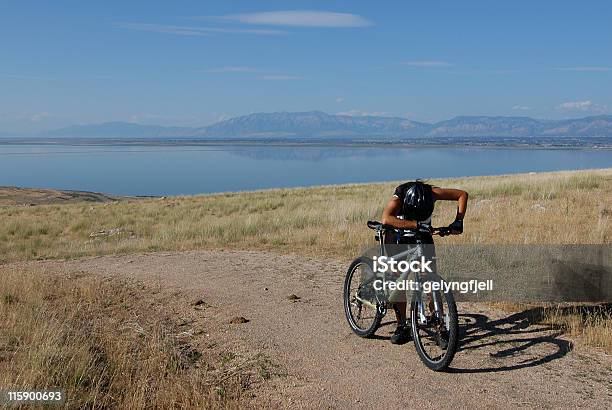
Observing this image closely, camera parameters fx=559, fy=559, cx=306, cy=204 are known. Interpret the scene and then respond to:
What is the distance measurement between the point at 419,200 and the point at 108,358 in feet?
10.4

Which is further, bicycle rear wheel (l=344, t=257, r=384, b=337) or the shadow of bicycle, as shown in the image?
bicycle rear wheel (l=344, t=257, r=384, b=337)

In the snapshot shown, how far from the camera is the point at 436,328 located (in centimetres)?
494

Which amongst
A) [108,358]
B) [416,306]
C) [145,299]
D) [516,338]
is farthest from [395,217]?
[145,299]

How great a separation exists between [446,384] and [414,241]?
1282mm

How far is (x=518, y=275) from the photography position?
8.17 m

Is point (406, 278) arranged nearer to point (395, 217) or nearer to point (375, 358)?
point (395, 217)

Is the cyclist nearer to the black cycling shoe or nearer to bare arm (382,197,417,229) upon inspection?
bare arm (382,197,417,229)

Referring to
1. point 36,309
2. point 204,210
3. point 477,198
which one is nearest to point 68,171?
point 204,210

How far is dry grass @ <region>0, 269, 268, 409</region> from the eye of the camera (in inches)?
171

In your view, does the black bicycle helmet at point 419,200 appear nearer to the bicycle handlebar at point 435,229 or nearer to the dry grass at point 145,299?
the bicycle handlebar at point 435,229

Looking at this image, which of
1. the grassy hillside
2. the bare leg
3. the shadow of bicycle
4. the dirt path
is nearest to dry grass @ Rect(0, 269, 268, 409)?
the dirt path

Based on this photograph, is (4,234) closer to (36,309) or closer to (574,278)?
(36,309)

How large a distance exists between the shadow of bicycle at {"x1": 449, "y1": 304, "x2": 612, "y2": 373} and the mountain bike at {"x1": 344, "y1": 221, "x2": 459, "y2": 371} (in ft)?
1.09

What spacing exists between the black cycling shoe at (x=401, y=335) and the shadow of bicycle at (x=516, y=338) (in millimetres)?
523
